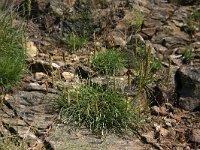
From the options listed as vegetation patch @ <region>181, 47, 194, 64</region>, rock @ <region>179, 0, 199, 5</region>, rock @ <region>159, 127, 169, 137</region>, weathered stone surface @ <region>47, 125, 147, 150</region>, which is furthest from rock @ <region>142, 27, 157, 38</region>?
weathered stone surface @ <region>47, 125, 147, 150</region>

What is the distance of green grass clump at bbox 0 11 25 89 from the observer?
5039 millimetres

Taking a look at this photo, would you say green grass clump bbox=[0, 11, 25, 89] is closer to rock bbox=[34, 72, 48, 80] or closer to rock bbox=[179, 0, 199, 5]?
rock bbox=[34, 72, 48, 80]

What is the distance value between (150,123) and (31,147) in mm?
1361

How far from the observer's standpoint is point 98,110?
15.5ft

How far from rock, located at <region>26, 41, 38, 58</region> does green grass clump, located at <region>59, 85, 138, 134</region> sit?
1179 mm

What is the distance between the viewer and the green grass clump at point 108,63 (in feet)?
18.1

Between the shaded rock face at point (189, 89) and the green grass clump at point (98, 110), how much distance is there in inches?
26.0

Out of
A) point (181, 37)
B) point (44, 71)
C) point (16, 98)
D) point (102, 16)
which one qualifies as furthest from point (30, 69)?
point (181, 37)

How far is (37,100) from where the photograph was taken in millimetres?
5008

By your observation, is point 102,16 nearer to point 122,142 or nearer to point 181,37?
point 181,37

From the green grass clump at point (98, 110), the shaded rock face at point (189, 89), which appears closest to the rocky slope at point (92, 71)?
the shaded rock face at point (189, 89)

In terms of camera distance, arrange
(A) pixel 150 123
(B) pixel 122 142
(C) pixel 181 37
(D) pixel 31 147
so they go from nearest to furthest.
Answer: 1. (D) pixel 31 147
2. (B) pixel 122 142
3. (A) pixel 150 123
4. (C) pixel 181 37

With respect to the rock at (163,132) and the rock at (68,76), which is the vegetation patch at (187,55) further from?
the rock at (68,76)

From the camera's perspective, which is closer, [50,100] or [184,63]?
[50,100]
